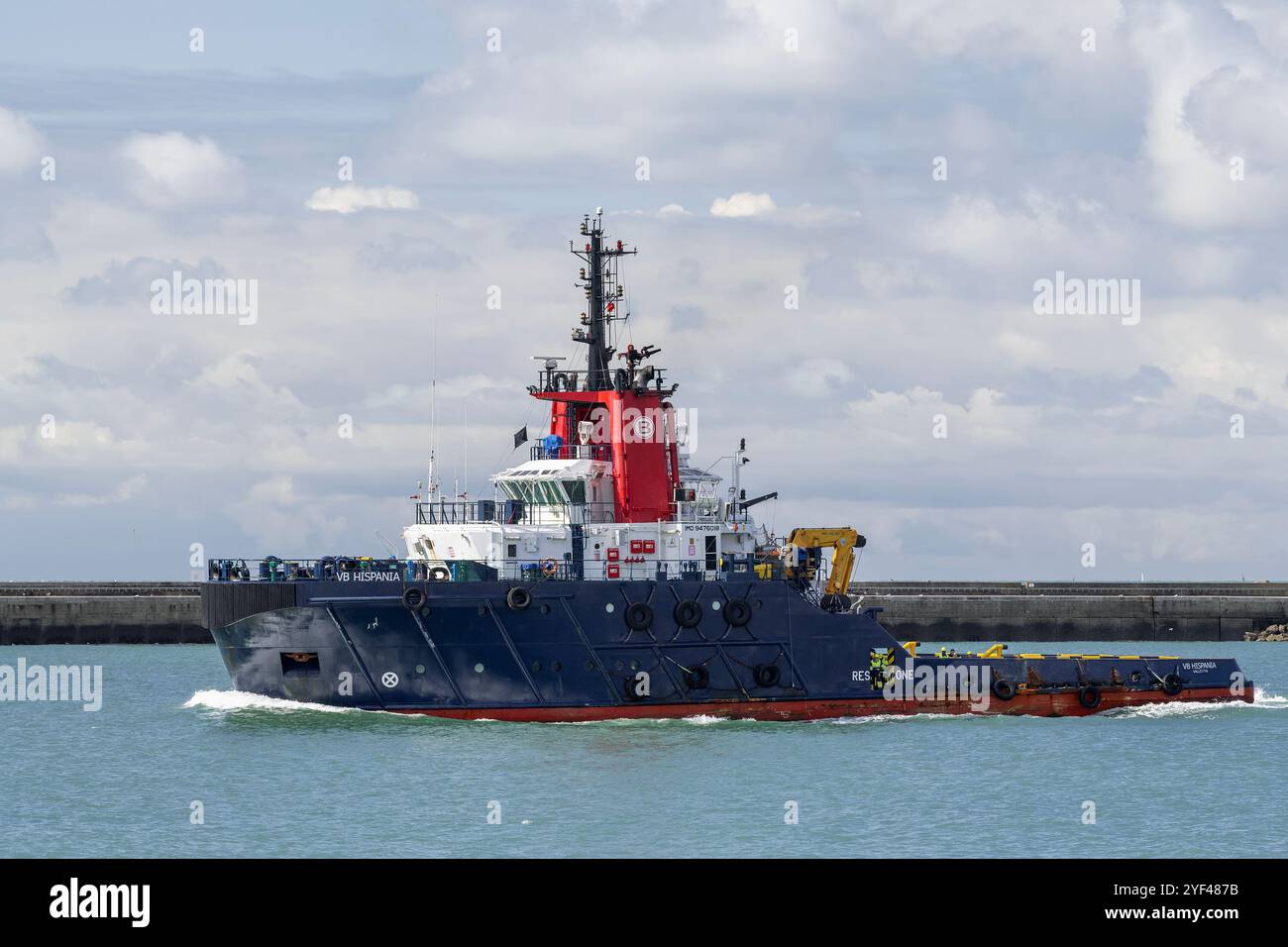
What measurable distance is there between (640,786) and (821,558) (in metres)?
11.7

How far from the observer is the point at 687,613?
1495 inches

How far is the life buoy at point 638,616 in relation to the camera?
123ft

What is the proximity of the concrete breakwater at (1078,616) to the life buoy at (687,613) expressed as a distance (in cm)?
3602

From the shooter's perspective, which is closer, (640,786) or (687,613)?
(640,786)

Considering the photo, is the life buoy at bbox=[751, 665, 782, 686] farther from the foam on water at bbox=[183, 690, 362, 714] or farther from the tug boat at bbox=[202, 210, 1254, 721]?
the foam on water at bbox=[183, 690, 362, 714]

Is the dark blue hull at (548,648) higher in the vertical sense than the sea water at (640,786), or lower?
higher

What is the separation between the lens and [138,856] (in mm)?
25797
